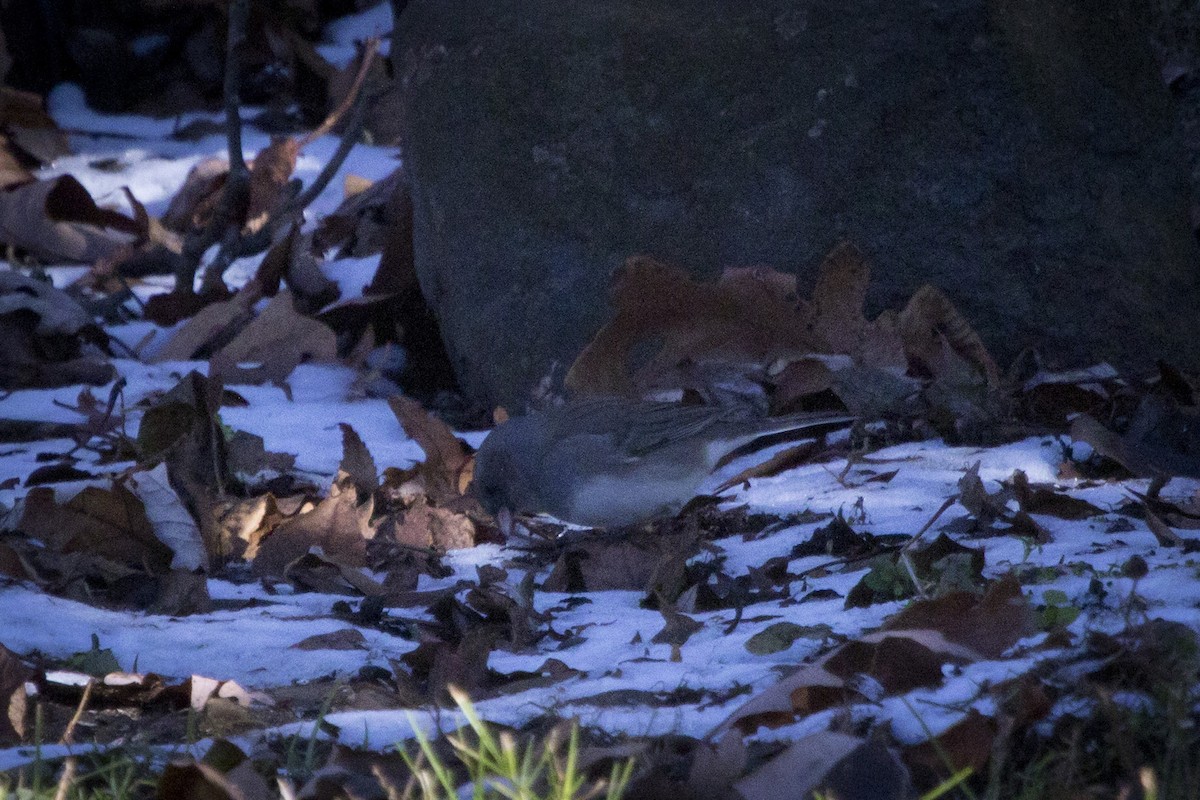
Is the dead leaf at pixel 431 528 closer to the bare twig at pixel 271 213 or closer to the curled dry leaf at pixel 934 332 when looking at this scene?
the curled dry leaf at pixel 934 332

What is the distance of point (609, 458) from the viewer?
3590 millimetres

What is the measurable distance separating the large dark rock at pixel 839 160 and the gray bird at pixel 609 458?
0.67m

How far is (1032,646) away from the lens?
7.04 feet

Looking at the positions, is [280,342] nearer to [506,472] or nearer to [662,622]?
[506,472]

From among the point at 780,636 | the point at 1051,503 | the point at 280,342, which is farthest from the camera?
the point at 280,342

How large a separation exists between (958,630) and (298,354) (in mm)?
3149

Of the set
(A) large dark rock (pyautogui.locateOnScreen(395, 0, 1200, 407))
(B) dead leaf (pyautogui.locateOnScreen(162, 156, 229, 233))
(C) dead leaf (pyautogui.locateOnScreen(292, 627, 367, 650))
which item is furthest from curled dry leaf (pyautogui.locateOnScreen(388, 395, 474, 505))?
(B) dead leaf (pyautogui.locateOnScreen(162, 156, 229, 233))

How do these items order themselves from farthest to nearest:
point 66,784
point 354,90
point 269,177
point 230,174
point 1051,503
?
point 354,90 → point 269,177 → point 230,174 → point 1051,503 → point 66,784

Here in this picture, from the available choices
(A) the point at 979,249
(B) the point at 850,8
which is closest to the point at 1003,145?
(A) the point at 979,249

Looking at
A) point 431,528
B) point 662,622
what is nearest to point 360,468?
point 431,528

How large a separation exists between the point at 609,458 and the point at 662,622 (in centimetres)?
92

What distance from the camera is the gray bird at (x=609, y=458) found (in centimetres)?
357

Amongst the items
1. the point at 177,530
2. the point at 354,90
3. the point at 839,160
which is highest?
the point at 839,160

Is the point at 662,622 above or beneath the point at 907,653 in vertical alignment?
beneath
